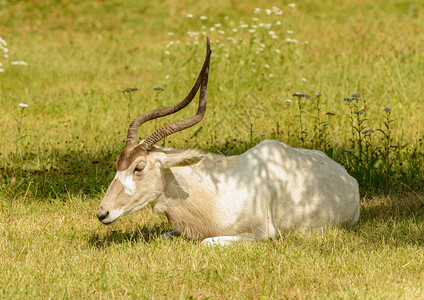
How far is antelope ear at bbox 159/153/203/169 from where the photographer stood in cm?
539

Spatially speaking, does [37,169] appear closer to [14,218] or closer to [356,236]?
[14,218]

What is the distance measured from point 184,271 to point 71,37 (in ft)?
46.2

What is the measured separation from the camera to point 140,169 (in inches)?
214

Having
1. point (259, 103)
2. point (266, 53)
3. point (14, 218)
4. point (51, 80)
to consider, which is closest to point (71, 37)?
point (51, 80)

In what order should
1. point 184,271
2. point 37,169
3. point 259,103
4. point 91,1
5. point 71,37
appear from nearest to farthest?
point 184,271
point 37,169
point 259,103
point 71,37
point 91,1

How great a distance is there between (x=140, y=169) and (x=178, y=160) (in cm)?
36

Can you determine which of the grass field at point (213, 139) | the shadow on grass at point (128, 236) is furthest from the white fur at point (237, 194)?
the shadow on grass at point (128, 236)

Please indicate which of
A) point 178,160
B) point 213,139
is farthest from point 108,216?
point 213,139

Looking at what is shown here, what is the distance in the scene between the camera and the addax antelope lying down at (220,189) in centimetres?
543

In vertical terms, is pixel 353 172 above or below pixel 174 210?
below

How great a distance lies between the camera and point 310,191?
6059mm

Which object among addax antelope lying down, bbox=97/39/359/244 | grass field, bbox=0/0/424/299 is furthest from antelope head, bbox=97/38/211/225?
grass field, bbox=0/0/424/299

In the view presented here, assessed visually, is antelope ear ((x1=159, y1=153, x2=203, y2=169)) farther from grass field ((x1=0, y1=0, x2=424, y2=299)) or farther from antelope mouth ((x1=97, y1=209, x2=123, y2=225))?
grass field ((x1=0, y1=0, x2=424, y2=299))

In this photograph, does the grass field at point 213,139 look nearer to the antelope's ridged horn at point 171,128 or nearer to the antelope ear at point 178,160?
the antelope ear at point 178,160
